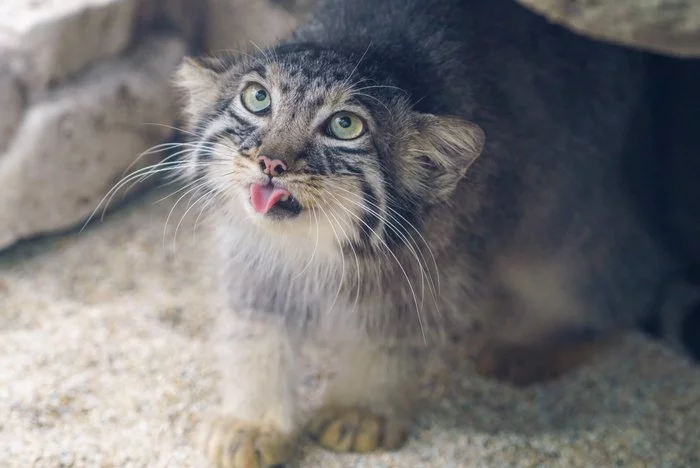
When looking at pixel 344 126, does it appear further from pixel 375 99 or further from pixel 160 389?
pixel 160 389

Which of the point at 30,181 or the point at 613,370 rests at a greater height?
the point at 613,370

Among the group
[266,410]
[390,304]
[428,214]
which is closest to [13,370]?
[266,410]

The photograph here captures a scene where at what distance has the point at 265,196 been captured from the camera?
1.88 metres

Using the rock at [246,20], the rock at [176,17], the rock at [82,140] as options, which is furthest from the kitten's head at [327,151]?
the rock at [176,17]

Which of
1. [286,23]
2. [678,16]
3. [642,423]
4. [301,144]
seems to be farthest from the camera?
[286,23]

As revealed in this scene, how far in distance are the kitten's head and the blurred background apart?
0.47m

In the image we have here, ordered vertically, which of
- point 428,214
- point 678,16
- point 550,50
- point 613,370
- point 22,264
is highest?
point 678,16

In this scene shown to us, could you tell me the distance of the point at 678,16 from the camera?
6.68ft

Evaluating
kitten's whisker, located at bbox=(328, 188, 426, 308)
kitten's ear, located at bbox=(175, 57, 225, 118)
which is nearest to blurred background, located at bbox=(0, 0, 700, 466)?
kitten's ear, located at bbox=(175, 57, 225, 118)

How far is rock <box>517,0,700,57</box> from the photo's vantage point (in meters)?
2.04

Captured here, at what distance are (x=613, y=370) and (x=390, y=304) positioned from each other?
3.39 feet

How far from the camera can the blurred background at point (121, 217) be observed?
2201mm

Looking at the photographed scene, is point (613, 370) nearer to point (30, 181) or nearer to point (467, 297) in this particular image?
point (467, 297)

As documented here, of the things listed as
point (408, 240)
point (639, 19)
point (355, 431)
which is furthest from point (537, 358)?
point (639, 19)
